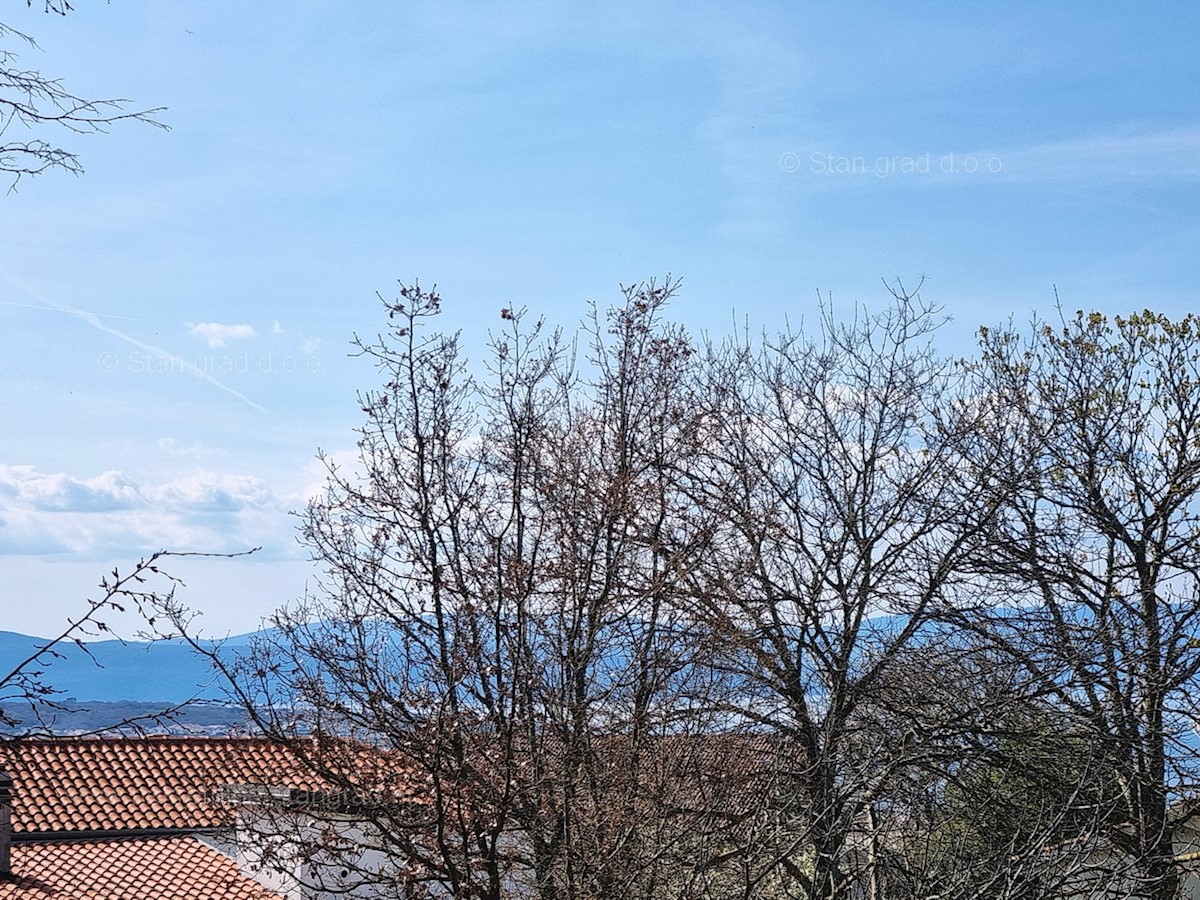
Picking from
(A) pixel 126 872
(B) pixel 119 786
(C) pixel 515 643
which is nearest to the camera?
(C) pixel 515 643

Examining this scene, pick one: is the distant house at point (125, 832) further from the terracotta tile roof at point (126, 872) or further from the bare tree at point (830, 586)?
the bare tree at point (830, 586)

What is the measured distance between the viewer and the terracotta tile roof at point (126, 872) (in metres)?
17.6

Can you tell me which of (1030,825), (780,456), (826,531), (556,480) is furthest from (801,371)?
(1030,825)

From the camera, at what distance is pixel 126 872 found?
18.4m

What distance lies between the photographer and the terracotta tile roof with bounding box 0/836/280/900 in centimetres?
1762

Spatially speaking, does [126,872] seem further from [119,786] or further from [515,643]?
[515,643]

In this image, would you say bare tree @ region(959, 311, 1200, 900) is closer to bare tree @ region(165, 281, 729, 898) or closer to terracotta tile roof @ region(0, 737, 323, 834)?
bare tree @ region(165, 281, 729, 898)

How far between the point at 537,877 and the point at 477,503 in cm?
257

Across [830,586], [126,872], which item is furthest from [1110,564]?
[126,872]

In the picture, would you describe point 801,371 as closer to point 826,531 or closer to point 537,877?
point 826,531

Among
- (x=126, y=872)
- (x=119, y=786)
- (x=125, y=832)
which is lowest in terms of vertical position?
(x=126, y=872)

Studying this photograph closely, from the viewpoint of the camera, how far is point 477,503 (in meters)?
8.91

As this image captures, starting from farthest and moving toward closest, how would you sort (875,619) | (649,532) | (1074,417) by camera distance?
(1074,417) → (875,619) → (649,532)

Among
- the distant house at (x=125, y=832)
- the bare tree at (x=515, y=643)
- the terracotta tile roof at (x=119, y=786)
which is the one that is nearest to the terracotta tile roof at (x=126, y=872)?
the distant house at (x=125, y=832)
